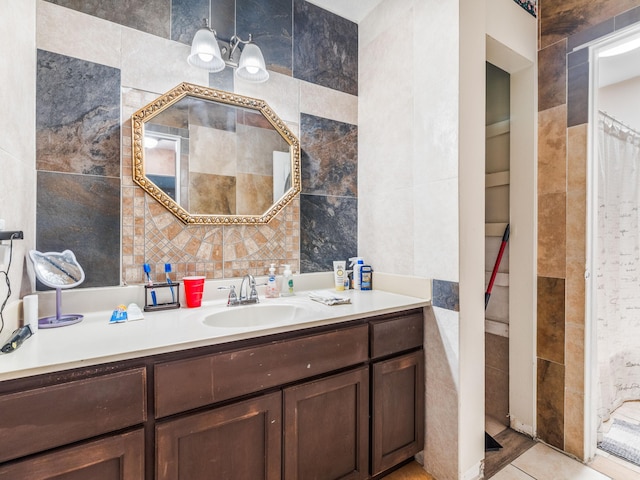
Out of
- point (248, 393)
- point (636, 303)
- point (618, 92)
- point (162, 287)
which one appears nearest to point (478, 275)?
point (248, 393)

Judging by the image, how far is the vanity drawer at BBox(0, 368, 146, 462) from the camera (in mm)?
765

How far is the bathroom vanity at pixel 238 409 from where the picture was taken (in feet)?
2.66

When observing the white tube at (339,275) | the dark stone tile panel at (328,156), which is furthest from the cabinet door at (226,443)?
the dark stone tile panel at (328,156)

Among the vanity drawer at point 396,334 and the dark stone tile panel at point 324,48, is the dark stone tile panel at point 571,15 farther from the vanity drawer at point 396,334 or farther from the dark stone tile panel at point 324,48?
the vanity drawer at point 396,334

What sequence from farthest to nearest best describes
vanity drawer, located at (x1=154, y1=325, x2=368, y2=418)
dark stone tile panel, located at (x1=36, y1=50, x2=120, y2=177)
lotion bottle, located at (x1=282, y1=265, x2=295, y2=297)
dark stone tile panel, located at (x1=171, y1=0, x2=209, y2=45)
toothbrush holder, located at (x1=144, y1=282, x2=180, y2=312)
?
1. lotion bottle, located at (x1=282, y1=265, x2=295, y2=297)
2. dark stone tile panel, located at (x1=171, y1=0, x2=209, y2=45)
3. toothbrush holder, located at (x1=144, y1=282, x2=180, y2=312)
4. dark stone tile panel, located at (x1=36, y1=50, x2=120, y2=177)
5. vanity drawer, located at (x1=154, y1=325, x2=368, y2=418)

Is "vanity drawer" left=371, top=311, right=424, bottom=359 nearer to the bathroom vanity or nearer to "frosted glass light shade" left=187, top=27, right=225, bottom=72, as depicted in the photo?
the bathroom vanity

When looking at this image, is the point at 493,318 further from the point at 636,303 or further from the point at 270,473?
the point at 270,473

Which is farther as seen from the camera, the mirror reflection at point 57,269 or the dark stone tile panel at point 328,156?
the dark stone tile panel at point 328,156

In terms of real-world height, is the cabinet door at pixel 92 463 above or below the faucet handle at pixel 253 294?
below

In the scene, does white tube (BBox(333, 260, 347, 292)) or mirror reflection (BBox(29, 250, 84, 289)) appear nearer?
mirror reflection (BBox(29, 250, 84, 289))

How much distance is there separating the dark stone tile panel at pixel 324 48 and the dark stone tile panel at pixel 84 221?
4.06ft

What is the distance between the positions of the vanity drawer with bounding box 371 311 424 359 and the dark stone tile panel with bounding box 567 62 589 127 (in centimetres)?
131

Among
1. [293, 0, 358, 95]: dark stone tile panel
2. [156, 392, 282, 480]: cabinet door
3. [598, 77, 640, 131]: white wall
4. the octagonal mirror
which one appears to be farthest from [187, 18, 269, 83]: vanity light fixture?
[598, 77, 640, 131]: white wall

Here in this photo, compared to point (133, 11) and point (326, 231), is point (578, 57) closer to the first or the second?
point (326, 231)
